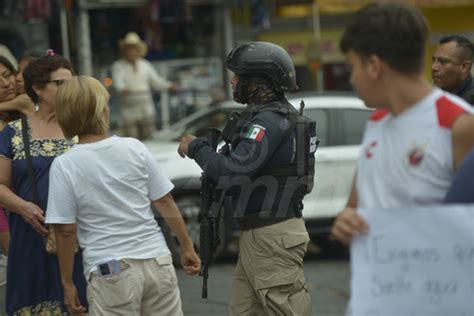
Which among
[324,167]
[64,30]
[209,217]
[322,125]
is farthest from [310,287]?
[64,30]

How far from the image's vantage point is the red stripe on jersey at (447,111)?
10.0 feet

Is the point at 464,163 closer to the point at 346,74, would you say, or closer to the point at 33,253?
the point at 33,253

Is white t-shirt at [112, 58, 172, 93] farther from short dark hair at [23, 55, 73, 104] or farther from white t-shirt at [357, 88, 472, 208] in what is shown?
white t-shirt at [357, 88, 472, 208]

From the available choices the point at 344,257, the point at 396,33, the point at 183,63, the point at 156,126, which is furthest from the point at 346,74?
the point at 396,33

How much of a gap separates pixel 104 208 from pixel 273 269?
0.98 meters

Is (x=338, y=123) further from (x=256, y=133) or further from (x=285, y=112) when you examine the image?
(x=256, y=133)

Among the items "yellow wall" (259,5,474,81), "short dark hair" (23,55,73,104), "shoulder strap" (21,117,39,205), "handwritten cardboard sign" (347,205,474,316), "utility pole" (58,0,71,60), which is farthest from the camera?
"yellow wall" (259,5,474,81)

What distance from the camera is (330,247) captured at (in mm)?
10438

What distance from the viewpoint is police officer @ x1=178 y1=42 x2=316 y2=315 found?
4766 millimetres

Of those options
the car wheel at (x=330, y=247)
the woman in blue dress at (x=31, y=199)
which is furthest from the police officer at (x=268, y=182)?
the car wheel at (x=330, y=247)

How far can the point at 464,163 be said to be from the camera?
2.95 meters

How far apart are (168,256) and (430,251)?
182cm

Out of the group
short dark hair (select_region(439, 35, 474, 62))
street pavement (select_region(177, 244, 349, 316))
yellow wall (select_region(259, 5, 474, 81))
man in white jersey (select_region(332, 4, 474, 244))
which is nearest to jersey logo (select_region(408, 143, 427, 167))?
man in white jersey (select_region(332, 4, 474, 244))

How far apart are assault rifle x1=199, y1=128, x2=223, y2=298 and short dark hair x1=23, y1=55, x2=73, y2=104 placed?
0.92 metres
